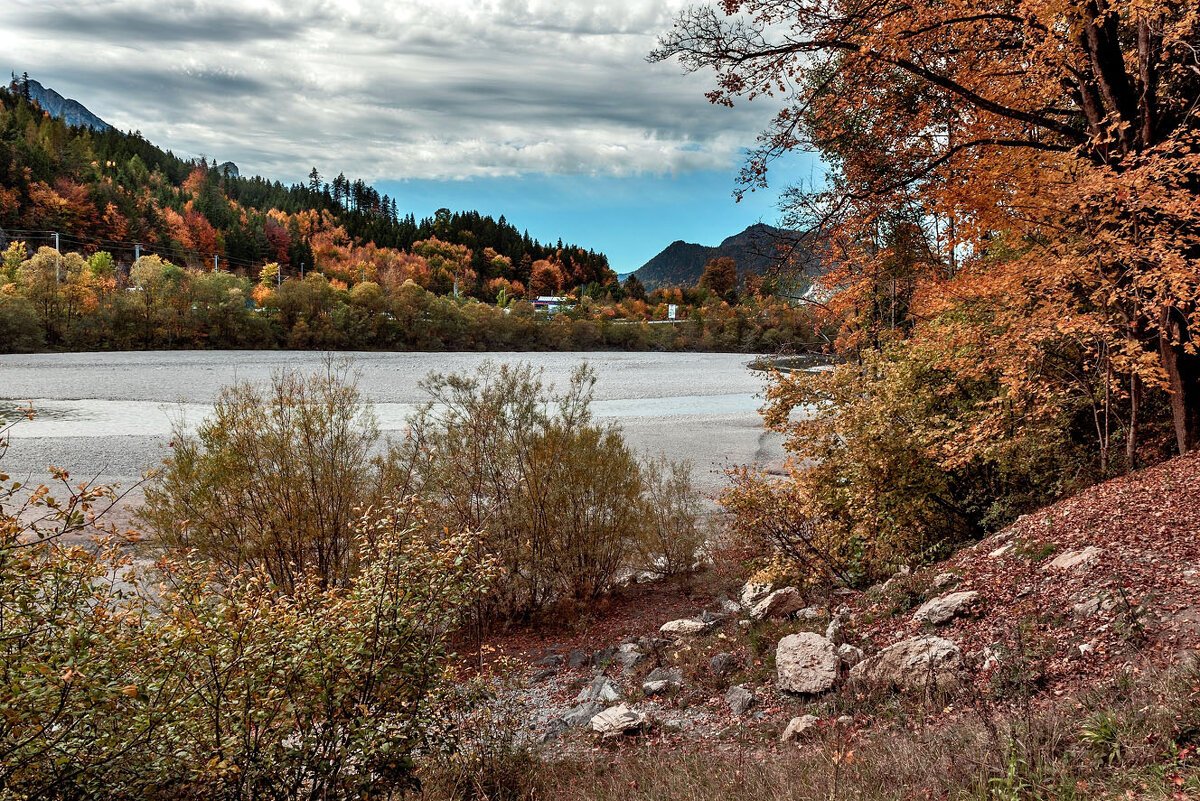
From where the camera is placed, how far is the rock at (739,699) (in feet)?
25.3

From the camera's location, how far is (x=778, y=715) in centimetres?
720

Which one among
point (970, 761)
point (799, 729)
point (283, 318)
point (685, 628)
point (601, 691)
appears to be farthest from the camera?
point (283, 318)

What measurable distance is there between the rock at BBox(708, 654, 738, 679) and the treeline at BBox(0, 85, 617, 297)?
11906cm

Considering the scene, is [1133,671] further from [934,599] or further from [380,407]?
[380,407]

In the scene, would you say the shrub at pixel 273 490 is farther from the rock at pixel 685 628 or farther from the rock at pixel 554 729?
the rock at pixel 685 628

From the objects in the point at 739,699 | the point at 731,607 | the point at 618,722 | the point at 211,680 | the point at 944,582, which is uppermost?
the point at 211,680

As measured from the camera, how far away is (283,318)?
73.4 metres

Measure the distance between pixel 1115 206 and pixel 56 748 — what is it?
1112 centimetres

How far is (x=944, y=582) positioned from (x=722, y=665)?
2814mm

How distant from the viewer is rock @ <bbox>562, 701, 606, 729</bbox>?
8.89m

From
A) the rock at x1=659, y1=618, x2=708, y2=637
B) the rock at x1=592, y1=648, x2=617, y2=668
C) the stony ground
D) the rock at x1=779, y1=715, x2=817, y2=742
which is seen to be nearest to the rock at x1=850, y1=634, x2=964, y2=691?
the stony ground

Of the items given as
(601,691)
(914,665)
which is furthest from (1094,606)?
(601,691)

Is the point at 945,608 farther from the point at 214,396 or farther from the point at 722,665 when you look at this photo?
the point at 214,396

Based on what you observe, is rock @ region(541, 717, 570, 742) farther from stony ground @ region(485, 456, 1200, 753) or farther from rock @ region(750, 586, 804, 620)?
rock @ region(750, 586, 804, 620)
